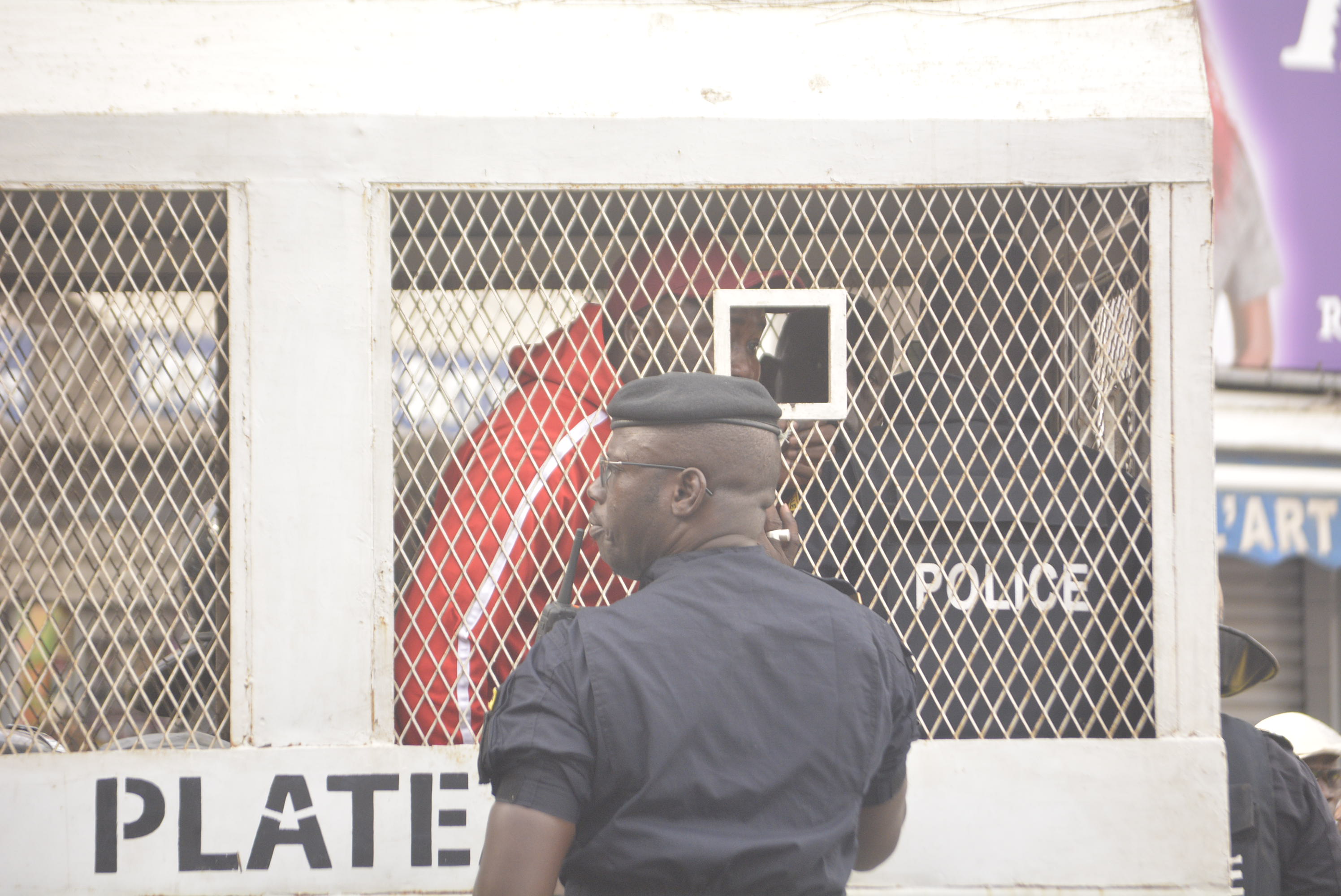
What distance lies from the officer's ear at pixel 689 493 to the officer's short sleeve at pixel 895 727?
376mm

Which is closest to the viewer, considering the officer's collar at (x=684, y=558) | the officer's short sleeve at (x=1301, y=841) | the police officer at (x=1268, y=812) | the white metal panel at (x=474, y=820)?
the officer's collar at (x=684, y=558)

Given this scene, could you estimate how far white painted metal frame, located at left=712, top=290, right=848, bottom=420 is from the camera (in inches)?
102

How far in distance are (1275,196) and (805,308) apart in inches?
212

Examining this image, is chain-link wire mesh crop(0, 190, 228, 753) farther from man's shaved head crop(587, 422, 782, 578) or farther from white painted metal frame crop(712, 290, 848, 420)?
man's shaved head crop(587, 422, 782, 578)

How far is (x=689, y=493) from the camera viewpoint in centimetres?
173

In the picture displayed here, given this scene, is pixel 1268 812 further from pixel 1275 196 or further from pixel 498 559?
pixel 1275 196

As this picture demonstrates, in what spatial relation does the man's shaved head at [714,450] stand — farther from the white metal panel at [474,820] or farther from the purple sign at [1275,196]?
the purple sign at [1275,196]

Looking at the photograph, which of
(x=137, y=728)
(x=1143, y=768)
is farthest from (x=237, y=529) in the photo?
(x=1143, y=768)

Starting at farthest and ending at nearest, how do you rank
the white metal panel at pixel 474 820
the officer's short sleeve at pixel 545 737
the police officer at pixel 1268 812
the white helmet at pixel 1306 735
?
the white helmet at pixel 1306 735 → the police officer at pixel 1268 812 → the white metal panel at pixel 474 820 → the officer's short sleeve at pixel 545 737

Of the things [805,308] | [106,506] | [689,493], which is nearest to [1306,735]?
[805,308]

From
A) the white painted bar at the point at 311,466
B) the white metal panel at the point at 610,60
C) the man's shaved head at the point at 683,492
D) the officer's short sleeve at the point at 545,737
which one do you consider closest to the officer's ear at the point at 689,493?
the man's shaved head at the point at 683,492

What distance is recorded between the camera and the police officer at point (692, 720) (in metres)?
1.49

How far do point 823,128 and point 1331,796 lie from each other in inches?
142

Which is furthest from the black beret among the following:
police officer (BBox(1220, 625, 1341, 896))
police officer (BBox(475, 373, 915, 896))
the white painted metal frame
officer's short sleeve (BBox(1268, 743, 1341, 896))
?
officer's short sleeve (BBox(1268, 743, 1341, 896))
